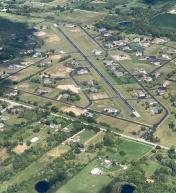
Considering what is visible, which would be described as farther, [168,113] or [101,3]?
[101,3]

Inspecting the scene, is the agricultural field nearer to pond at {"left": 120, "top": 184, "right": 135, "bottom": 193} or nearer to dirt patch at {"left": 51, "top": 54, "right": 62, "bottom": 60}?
pond at {"left": 120, "top": 184, "right": 135, "bottom": 193}

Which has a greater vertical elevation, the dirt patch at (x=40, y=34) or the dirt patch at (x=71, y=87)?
the dirt patch at (x=40, y=34)

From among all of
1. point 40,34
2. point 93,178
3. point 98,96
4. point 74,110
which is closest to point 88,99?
point 98,96

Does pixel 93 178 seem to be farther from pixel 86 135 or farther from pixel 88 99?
pixel 88 99

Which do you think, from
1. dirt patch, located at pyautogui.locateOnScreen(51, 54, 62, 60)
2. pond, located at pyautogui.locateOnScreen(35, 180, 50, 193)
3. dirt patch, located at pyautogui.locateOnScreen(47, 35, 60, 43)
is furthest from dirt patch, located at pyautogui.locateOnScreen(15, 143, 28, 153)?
dirt patch, located at pyautogui.locateOnScreen(47, 35, 60, 43)

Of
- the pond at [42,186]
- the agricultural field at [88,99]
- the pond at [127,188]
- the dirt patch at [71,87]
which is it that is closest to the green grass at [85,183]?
the agricultural field at [88,99]

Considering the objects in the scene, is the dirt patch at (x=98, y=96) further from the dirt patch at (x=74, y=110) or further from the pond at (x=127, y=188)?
the pond at (x=127, y=188)

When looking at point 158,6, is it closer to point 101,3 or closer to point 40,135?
point 101,3

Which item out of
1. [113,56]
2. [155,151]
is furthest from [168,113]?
[113,56]
